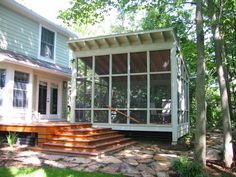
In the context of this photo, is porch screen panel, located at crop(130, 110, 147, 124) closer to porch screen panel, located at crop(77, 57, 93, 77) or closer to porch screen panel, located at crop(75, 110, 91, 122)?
porch screen panel, located at crop(75, 110, 91, 122)

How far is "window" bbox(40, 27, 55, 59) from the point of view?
13273 mm

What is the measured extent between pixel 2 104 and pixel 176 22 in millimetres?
8947

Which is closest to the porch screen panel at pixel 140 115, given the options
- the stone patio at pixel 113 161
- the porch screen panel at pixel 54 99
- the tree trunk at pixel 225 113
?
the stone patio at pixel 113 161

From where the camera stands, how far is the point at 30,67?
10.9m

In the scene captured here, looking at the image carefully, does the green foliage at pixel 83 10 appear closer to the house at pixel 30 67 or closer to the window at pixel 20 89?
the house at pixel 30 67

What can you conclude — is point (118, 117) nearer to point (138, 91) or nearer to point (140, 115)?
point (140, 115)

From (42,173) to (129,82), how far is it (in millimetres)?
5388

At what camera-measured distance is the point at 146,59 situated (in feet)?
32.7

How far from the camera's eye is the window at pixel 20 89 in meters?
10.7

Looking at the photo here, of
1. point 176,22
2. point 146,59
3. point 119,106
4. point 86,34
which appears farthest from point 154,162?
point 86,34

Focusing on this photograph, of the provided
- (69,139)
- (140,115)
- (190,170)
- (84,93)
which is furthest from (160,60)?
(190,170)

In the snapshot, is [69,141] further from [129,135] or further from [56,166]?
[129,135]

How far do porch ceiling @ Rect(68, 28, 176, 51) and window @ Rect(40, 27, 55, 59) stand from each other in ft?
9.61

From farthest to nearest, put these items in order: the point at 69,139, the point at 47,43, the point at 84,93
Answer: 1. the point at 47,43
2. the point at 84,93
3. the point at 69,139
